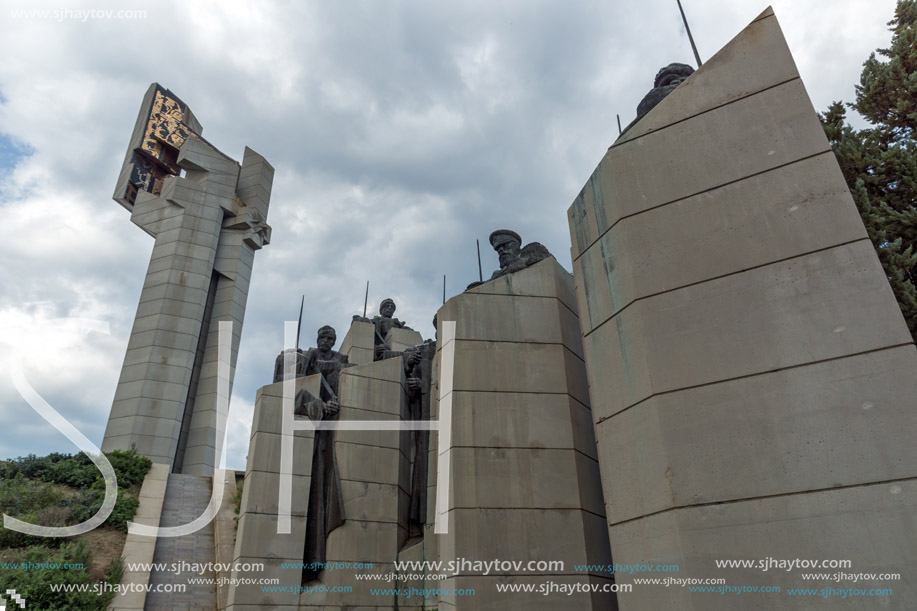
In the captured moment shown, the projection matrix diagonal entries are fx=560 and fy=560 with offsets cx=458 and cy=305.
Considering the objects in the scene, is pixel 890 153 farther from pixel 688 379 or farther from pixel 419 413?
pixel 419 413

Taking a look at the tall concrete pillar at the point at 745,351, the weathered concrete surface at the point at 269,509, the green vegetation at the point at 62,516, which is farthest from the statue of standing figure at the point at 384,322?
the tall concrete pillar at the point at 745,351

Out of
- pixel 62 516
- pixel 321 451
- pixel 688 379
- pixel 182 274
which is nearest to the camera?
pixel 688 379

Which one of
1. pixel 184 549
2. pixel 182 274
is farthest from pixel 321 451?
pixel 182 274

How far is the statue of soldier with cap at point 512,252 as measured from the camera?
9.17 meters

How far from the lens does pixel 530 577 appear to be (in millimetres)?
6668

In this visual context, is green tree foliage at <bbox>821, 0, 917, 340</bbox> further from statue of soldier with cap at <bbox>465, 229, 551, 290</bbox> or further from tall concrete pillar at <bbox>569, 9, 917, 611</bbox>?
statue of soldier with cap at <bbox>465, 229, 551, 290</bbox>

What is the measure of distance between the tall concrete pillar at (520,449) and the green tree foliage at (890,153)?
13.1ft

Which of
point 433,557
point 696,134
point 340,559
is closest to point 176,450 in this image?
point 340,559

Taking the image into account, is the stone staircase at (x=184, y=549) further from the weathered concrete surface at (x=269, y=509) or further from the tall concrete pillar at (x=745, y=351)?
the tall concrete pillar at (x=745, y=351)

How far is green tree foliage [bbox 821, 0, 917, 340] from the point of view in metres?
6.59

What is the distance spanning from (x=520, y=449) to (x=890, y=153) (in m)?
6.22

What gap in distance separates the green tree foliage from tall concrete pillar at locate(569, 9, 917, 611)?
8.71 feet

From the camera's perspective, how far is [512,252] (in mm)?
10234

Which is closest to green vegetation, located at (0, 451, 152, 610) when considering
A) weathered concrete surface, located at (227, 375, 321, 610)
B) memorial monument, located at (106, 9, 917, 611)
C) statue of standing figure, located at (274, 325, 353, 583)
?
weathered concrete surface, located at (227, 375, 321, 610)
